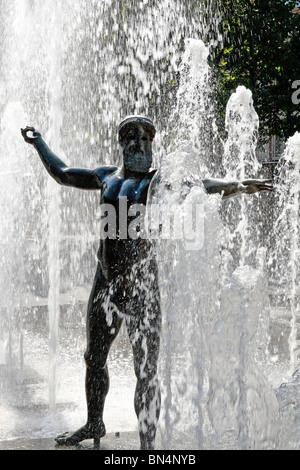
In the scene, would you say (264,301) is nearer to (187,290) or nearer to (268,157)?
(187,290)

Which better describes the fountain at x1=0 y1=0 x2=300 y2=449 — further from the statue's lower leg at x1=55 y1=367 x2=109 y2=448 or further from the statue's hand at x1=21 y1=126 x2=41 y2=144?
the statue's hand at x1=21 y1=126 x2=41 y2=144

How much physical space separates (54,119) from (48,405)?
3.40 m

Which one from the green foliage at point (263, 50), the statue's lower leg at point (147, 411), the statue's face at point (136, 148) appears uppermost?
the green foliage at point (263, 50)

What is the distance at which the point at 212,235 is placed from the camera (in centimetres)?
372

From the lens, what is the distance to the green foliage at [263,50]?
1611cm

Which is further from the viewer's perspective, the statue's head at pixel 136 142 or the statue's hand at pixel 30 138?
the statue's hand at pixel 30 138

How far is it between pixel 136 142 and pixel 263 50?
Result: 13.8m

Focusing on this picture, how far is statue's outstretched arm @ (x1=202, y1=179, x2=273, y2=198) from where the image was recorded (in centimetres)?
339

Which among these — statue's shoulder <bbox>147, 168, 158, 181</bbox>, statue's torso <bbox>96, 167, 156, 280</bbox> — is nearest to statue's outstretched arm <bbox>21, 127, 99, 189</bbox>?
statue's torso <bbox>96, 167, 156, 280</bbox>

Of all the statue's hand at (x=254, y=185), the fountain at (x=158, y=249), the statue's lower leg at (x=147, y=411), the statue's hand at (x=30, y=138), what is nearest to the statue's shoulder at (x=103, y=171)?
the fountain at (x=158, y=249)

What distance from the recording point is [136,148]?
3338 mm

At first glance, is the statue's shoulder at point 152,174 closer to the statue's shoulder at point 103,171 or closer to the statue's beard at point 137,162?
the statue's beard at point 137,162

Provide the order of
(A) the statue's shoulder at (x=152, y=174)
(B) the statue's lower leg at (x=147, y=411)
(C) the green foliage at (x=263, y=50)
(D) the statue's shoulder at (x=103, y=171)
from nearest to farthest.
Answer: (B) the statue's lower leg at (x=147, y=411) < (A) the statue's shoulder at (x=152, y=174) < (D) the statue's shoulder at (x=103, y=171) < (C) the green foliage at (x=263, y=50)
